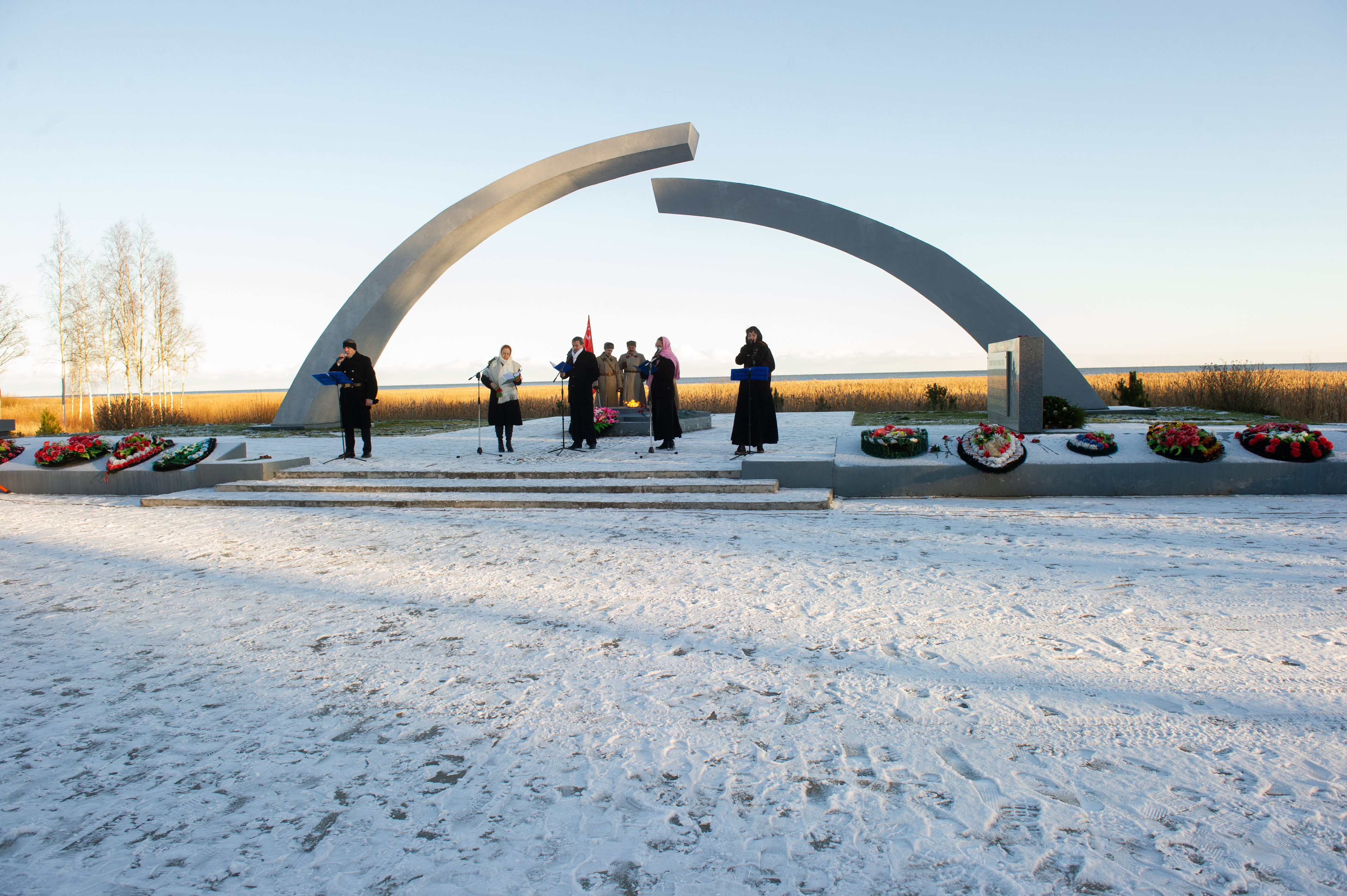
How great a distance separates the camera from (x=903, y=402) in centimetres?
2445

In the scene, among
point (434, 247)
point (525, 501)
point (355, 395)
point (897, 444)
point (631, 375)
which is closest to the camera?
point (525, 501)

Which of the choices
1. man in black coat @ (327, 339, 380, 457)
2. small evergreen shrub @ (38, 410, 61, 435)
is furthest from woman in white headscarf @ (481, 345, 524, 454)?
small evergreen shrub @ (38, 410, 61, 435)

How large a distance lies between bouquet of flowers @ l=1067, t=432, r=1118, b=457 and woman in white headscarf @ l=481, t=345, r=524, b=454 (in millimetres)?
7387

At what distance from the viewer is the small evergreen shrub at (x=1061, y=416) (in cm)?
1228

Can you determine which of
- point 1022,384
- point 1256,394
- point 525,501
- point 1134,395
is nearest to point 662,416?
point 525,501

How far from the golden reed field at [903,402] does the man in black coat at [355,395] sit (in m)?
10.4

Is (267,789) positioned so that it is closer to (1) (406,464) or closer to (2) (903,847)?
(2) (903,847)

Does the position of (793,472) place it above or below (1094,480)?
above

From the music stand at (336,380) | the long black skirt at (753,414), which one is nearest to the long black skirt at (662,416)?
the long black skirt at (753,414)

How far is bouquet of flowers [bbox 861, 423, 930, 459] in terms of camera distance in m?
8.88

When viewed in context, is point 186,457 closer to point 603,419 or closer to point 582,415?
point 582,415

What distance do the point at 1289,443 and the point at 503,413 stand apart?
32.1ft

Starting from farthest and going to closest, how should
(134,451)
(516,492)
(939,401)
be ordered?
1. (939,401)
2. (134,451)
3. (516,492)

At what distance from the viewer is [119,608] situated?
4.75 m
